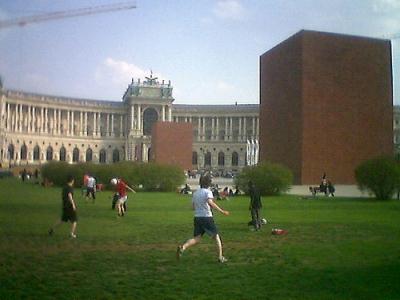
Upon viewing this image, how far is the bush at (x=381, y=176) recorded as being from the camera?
28.9m

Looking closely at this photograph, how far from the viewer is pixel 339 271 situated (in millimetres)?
9445

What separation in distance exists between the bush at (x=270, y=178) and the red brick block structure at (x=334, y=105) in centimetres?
788

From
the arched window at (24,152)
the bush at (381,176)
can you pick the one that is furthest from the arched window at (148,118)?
the bush at (381,176)

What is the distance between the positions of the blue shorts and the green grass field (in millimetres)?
619

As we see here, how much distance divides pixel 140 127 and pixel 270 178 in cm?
8207

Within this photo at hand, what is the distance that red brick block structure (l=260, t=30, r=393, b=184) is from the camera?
4147 cm

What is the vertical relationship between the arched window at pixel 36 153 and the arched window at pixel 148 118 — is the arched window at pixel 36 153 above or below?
below

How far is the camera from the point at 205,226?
10.3 metres

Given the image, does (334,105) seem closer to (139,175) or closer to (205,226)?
(139,175)

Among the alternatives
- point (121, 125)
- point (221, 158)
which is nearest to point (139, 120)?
point (121, 125)

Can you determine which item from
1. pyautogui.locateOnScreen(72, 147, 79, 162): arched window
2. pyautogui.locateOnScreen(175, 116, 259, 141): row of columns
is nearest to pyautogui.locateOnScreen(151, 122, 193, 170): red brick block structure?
pyautogui.locateOnScreen(72, 147, 79, 162): arched window

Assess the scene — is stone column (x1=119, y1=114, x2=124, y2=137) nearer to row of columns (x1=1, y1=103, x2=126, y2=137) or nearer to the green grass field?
row of columns (x1=1, y1=103, x2=126, y2=137)

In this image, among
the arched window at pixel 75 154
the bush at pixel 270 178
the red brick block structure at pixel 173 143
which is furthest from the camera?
the arched window at pixel 75 154

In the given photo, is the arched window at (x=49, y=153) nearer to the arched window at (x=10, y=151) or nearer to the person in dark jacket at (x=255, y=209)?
the arched window at (x=10, y=151)
